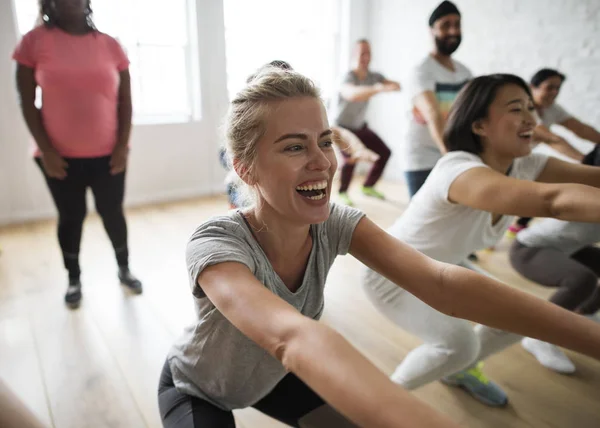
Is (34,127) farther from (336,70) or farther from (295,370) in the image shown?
(336,70)

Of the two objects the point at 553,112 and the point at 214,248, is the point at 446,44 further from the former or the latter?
the point at 214,248

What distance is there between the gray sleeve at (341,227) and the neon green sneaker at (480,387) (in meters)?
0.93

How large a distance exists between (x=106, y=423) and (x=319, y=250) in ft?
3.58

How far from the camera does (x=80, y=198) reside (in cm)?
230

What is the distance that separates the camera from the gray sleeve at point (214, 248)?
0.84m

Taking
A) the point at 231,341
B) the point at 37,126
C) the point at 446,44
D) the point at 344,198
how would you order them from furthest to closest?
the point at 344,198 → the point at 446,44 → the point at 37,126 → the point at 231,341

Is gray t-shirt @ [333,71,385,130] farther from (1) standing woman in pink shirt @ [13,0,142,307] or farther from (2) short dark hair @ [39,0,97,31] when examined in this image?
(2) short dark hair @ [39,0,97,31]

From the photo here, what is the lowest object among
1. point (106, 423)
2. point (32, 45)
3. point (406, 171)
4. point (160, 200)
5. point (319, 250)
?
point (160, 200)

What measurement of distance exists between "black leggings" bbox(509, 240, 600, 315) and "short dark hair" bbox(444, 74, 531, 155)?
0.63 m

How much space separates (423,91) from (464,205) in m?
1.24

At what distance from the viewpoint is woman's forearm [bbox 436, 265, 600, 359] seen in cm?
86

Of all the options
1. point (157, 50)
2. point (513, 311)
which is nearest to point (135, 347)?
point (513, 311)

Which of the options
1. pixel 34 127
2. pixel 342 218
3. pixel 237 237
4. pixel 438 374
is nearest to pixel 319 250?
pixel 342 218

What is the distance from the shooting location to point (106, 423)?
62.3 inches
